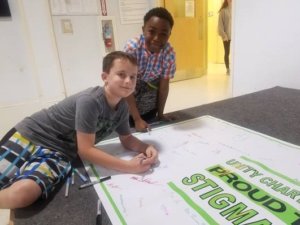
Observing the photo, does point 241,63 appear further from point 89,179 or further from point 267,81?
point 89,179

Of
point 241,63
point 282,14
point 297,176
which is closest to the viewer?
point 297,176

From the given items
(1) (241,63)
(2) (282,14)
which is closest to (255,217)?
(2) (282,14)

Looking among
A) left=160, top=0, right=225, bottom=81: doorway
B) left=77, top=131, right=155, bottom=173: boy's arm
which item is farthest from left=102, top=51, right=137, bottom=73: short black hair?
left=160, top=0, right=225, bottom=81: doorway

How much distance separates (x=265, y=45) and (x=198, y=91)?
64.4 inches

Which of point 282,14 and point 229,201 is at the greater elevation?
point 282,14

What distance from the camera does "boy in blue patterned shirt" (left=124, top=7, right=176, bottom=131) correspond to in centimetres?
96

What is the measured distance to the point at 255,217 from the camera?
408mm

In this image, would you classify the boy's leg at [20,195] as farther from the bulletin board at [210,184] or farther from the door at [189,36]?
the door at [189,36]

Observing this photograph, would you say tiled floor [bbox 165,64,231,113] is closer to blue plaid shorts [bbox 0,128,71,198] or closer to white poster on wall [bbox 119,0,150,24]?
white poster on wall [bbox 119,0,150,24]

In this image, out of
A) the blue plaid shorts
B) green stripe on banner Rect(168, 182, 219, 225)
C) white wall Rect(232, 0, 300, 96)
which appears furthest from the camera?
white wall Rect(232, 0, 300, 96)

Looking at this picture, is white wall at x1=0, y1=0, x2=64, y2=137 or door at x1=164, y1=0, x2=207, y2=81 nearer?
white wall at x1=0, y1=0, x2=64, y2=137

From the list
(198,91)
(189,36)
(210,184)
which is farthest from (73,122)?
(189,36)

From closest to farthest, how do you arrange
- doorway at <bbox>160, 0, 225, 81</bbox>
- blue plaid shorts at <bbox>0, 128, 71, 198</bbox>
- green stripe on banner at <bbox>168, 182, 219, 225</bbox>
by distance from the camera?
green stripe on banner at <bbox>168, 182, 219, 225</bbox> < blue plaid shorts at <bbox>0, 128, 71, 198</bbox> < doorway at <bbox>160, 0, 225, 81</bbox>

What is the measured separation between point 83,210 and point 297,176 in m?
0.46
